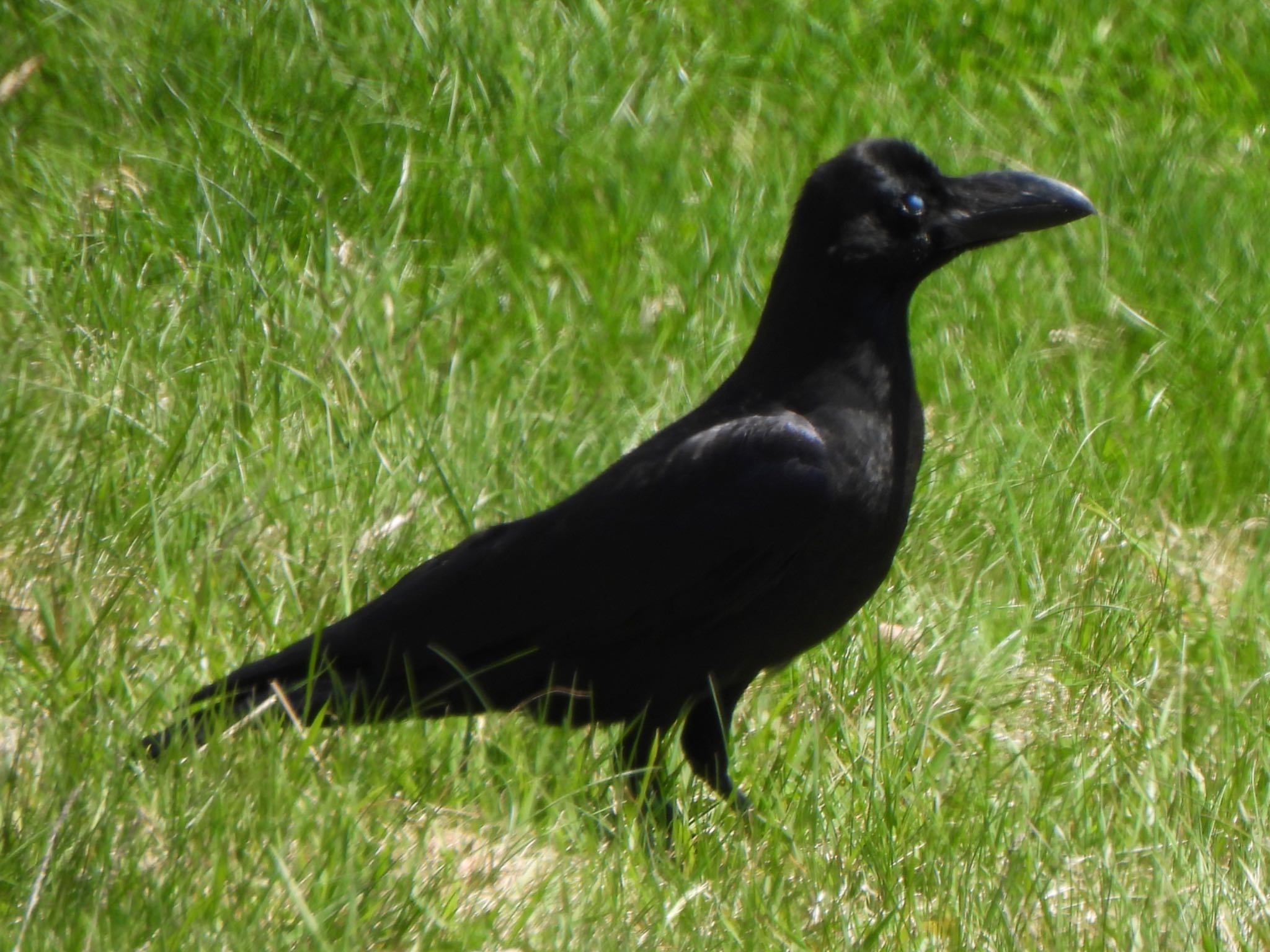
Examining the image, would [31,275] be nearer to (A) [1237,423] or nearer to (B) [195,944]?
(B) [195,944]

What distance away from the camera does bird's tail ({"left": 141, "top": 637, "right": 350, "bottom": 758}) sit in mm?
2709

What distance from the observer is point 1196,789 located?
3.00 metres

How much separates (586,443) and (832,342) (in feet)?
3.59

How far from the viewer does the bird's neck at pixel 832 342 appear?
3.12 metres

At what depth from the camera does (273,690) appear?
9.53 ft

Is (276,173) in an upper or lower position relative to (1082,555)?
upper

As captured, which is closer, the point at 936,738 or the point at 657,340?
the point at 936,738

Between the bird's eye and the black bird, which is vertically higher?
the bird's eye

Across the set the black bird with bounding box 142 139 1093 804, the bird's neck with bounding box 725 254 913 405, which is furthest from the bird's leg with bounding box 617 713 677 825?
the bird's neck with bounding box 725 254 913 405

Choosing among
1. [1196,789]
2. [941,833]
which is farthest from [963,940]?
[1196,789]

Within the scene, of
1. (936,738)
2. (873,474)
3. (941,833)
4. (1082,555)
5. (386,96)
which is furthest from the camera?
(386,96)

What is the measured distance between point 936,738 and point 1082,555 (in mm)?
767

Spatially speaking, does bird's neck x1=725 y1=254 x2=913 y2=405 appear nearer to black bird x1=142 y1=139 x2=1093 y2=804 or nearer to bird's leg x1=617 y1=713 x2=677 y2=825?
black bird x1=142 y1=139 x2=1093 y2=804

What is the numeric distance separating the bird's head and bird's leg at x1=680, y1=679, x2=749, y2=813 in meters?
0.78
